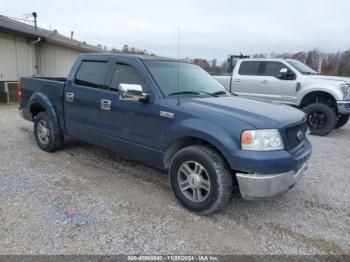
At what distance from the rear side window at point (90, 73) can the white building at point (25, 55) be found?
916 centimetres

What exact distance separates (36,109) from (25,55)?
10.6 meters

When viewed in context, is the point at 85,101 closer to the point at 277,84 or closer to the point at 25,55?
the point at 277,84

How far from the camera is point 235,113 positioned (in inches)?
140

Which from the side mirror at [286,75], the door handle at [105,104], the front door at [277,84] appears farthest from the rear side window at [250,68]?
the door handle at [105,104]

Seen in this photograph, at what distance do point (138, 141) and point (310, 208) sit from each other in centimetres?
239

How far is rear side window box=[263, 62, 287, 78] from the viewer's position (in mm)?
9344

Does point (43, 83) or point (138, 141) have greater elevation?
point (43, 83)

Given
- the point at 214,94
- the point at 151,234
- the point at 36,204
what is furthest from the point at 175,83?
the point at 36,204

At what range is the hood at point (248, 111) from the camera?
3418 mm

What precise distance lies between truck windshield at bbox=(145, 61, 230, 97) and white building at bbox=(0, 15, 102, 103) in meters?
10.5

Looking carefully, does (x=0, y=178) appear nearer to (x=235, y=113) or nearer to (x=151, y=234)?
(x=151, y=234)

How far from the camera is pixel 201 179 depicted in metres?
3.61

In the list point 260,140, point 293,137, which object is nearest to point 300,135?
point 293,137

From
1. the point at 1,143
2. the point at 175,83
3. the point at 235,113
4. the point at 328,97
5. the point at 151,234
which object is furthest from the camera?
the point at 328,97
